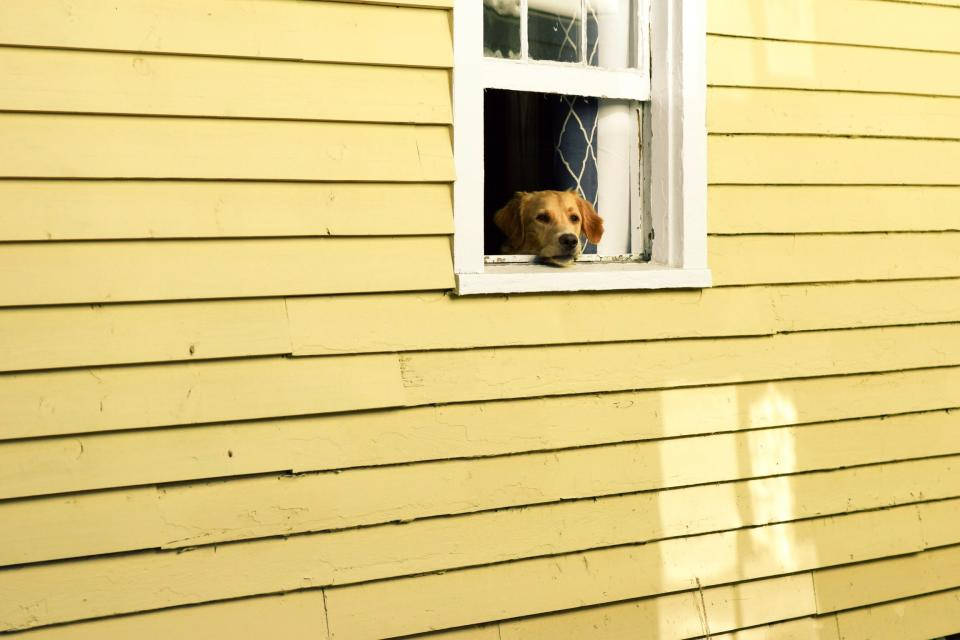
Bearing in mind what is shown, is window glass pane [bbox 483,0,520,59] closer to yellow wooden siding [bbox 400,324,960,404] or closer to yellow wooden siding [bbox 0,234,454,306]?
yellow wooden siding [bbox 0,234,454,306]

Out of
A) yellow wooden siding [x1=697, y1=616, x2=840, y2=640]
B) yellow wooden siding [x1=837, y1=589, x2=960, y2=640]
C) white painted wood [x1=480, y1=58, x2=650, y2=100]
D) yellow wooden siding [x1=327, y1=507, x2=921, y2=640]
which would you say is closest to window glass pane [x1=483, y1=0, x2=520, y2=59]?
white painted wood [x1=480, y1=58, x2=650, y2=100]

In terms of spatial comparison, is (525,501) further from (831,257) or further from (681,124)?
(831,257)

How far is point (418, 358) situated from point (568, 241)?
0.66 m

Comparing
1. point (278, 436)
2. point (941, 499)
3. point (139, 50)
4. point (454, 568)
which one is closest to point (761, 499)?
point (941, 499)

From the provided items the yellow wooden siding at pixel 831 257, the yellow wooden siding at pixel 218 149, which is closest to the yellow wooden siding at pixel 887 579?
the yellow wooden siding at pixel 831 257

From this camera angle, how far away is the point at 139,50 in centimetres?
262

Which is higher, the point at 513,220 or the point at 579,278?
the point at 513,220

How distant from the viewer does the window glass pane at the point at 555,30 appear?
3.26 metres

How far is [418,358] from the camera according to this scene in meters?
2.98

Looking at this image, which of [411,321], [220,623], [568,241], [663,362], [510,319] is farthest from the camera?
[663,362]

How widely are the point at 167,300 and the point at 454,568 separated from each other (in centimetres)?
120

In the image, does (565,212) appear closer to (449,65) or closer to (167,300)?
(449,65)

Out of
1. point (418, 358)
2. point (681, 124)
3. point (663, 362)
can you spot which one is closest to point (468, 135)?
point (418, 358)

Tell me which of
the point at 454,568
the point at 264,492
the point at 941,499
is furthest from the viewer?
the point at 941,499
